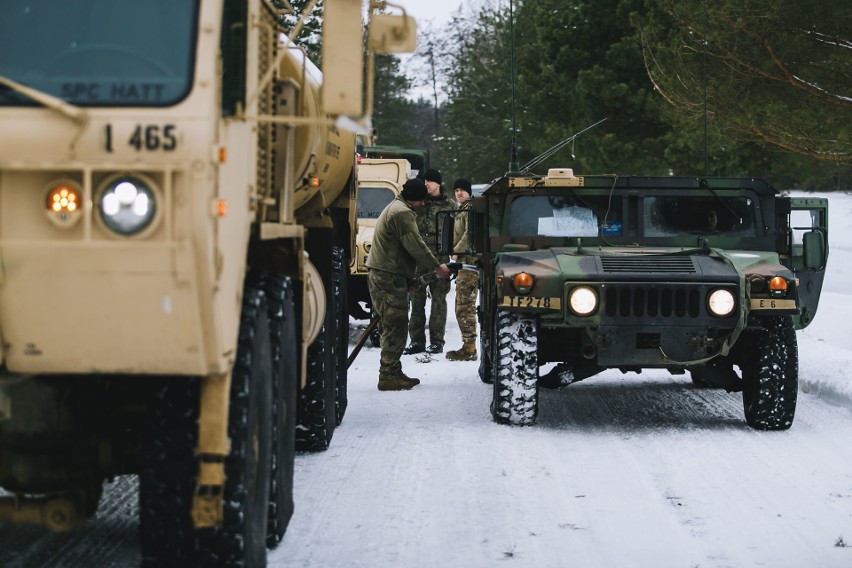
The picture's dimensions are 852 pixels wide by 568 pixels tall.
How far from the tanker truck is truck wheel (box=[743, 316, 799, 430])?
15.9 feet

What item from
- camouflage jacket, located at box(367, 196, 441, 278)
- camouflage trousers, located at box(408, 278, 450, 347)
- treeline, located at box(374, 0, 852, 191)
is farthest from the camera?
treeline, located at box(374, 0, 852, 191)

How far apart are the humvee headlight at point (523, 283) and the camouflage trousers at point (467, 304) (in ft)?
16.0

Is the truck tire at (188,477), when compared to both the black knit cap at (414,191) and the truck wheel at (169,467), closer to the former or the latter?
the truck wheel at (169,467)

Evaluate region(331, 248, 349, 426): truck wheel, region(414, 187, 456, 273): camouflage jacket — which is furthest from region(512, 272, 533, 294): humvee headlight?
region(414, 187, 456, 273): camouflage jacket

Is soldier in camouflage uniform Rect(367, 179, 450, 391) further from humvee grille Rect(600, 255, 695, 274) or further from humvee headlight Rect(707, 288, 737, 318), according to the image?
humvee headlight Rect(707, 288, 737, 318)

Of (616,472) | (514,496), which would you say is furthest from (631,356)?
(514,496)

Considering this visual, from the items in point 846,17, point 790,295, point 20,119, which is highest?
point 846,17

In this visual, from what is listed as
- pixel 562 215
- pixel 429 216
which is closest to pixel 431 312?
pixel 429 216

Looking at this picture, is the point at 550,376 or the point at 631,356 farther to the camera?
the point at 550,376

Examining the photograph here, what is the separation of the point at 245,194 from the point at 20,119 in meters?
0.89

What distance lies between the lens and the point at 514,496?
712cm

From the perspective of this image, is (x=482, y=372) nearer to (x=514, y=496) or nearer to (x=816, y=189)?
(x=514, y=496)

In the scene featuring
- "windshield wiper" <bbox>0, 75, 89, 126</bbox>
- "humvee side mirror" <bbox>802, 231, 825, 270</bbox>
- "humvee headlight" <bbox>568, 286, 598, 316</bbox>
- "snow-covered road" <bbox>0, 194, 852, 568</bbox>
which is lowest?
"snow-covered road" <bbox>0, 194, 852, 568</bbox>

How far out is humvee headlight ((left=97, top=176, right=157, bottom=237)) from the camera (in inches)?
161
